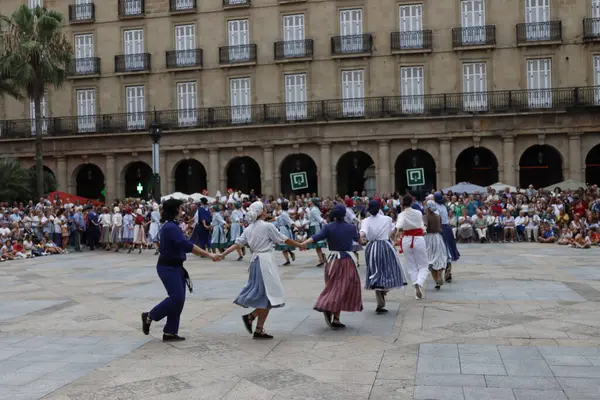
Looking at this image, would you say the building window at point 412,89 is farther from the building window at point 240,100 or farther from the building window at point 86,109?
the building window at point 86,109

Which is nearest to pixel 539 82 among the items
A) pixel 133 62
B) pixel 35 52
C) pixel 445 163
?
pixel 445 163

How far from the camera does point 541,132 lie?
32906 mm

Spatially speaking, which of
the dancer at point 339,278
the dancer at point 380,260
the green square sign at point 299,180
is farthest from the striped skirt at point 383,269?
the green square sign at point 299,180

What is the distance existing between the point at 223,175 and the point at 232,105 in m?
3.57

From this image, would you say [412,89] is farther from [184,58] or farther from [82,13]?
[82,13]

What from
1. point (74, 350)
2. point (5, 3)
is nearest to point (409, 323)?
point (74, 350)

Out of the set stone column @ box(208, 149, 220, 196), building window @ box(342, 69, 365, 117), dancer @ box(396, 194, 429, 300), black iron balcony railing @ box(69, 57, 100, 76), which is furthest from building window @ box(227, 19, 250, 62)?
dancer @ box(396, 194, 429, 300)

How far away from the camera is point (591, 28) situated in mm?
32844

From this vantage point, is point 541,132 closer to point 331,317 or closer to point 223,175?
point 223,175

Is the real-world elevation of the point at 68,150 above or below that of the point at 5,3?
below

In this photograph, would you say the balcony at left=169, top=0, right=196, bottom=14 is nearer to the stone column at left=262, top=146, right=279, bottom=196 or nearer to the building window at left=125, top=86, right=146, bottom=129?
the building window at left=125, top=86, right=146, bottom=129

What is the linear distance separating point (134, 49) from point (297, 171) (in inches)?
423

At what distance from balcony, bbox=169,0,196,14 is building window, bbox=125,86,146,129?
4.38 meters

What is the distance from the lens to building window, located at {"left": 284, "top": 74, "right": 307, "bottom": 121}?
35.6 metres
